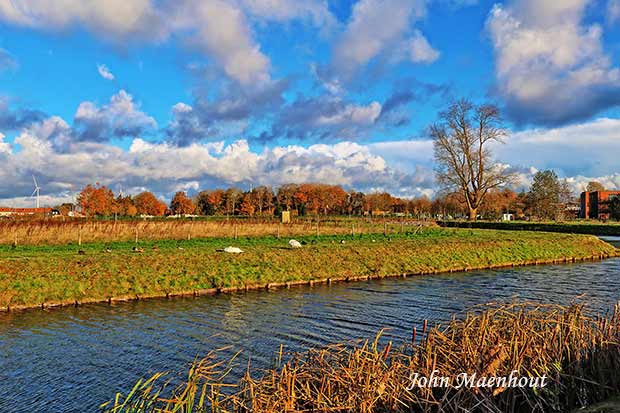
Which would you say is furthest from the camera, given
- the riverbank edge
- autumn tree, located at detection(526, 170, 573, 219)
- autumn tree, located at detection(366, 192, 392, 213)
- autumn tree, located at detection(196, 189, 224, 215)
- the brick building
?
autumn tree, located at detection(366, 192, 392, 213)

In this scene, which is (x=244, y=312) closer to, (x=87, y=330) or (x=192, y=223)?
(x=87, y=330)

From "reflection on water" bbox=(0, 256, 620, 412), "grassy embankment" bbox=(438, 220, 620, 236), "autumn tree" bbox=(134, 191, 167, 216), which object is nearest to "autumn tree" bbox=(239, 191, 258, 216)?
"autumn tree" bbox=(134, 191, 167, 216)

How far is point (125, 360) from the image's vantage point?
11.8m

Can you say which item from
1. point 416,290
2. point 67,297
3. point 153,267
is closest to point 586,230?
point 416,290

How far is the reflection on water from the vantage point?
10477mm

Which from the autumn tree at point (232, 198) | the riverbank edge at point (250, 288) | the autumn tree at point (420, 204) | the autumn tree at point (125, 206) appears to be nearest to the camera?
the riverbank edge at point (250, 288)

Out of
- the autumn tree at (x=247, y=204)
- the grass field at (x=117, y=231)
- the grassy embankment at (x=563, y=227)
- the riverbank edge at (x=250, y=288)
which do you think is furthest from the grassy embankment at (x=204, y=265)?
the autumn tree at (x=247, y=204)

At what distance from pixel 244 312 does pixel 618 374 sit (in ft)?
39.9

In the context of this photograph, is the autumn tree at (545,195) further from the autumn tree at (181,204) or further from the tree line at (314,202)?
the autumn tree at (181,204)

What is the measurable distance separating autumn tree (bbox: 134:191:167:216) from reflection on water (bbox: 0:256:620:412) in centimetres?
11738

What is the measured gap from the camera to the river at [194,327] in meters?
10.5

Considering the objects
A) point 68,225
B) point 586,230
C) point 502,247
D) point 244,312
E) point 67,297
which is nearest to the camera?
point 244,312

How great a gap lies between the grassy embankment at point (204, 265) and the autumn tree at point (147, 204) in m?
107

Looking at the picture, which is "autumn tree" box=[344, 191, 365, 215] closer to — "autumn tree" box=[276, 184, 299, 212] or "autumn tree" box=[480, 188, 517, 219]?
"autumn tree" box=[276, 184, 299, 212]
